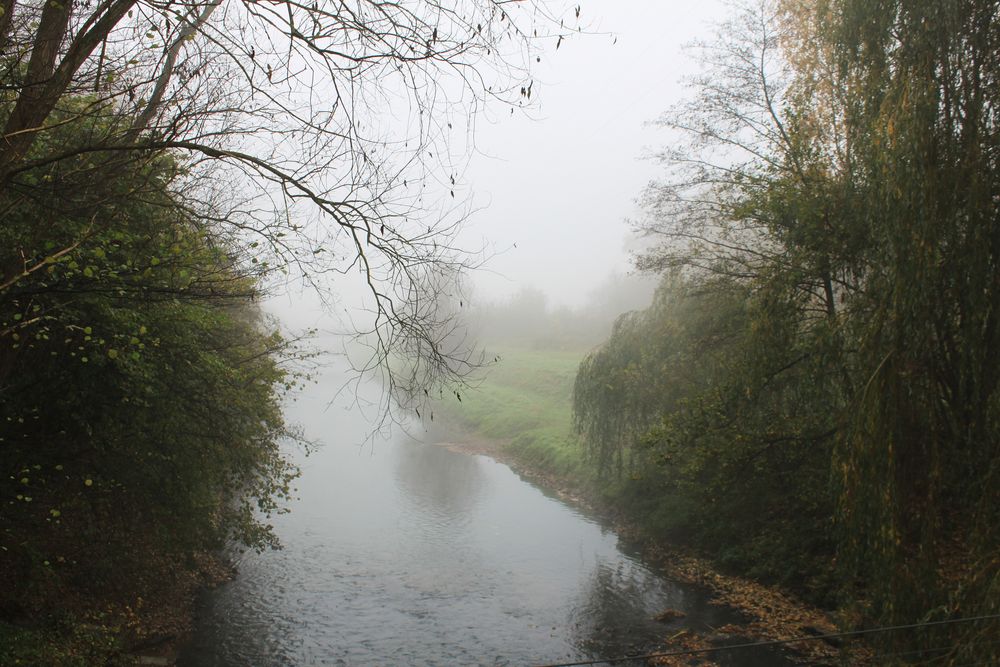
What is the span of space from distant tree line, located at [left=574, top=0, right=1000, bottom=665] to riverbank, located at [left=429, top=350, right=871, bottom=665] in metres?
0.50

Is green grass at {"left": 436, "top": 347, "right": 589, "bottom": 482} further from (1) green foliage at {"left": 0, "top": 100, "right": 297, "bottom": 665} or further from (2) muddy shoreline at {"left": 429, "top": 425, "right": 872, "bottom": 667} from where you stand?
(1) green foliage at {"left": 0, "top": 100, "right": 297, "bottom": 665}

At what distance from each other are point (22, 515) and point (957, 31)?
10955mm

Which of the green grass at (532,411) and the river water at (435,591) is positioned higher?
the green grass at (532,411)

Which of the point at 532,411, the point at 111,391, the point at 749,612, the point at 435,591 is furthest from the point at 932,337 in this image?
the point at 532,411

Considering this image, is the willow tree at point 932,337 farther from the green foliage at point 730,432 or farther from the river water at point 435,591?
the river water at point 435,591

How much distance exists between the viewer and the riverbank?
10.3 metres

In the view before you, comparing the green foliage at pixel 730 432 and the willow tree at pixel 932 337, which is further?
the green foliage at pixel 730 432

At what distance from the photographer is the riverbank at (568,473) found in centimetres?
1030

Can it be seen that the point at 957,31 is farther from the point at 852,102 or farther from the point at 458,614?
the point at 458,614

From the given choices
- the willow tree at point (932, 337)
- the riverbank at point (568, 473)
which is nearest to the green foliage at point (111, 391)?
the willow tree at point (932, 337)

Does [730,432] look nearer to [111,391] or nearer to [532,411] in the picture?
[111,391]

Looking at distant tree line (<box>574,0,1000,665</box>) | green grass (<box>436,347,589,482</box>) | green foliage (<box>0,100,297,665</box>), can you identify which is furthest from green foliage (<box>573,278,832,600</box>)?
green foliage (<box>0,100,297,665</box>)

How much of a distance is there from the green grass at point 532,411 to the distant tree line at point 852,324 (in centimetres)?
832

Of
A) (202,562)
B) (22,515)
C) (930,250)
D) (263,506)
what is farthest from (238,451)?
(930,250)
